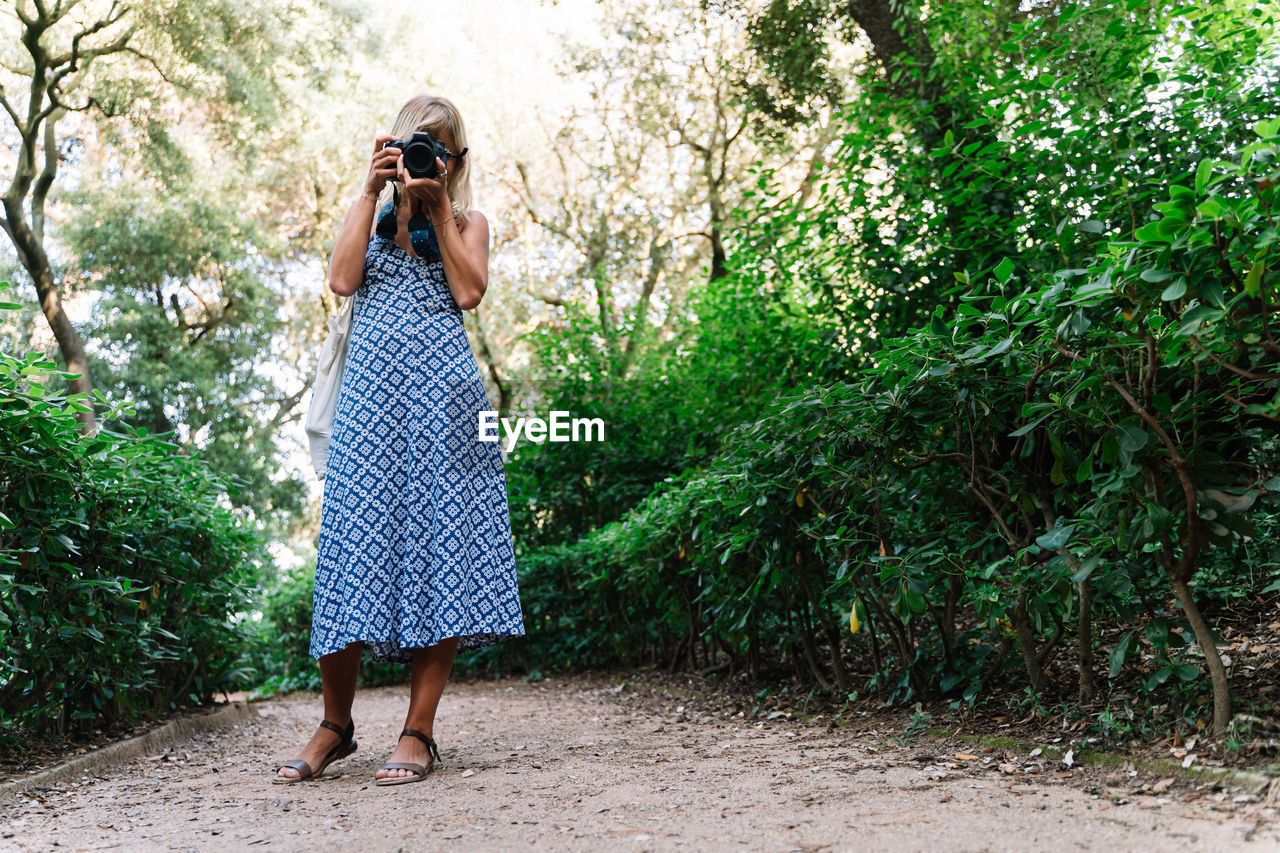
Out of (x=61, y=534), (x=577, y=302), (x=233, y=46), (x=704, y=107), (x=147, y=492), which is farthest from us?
(x=704, y=107)

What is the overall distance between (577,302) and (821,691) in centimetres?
488

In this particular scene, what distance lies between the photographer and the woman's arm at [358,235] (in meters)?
2.99

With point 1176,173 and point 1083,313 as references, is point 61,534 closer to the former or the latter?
point 1083,313

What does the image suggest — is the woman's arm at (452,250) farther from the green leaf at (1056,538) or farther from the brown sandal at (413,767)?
the green leaf at (1056,538)

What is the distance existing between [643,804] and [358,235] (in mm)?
1937

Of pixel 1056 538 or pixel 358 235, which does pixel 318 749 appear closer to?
pixel 358 235

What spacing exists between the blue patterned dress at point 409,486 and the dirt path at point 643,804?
464 mm

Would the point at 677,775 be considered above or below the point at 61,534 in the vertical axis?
below

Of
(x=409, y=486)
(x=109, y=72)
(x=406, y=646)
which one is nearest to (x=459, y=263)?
(x=409, y=486)

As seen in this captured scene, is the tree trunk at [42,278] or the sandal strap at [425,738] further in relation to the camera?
the tree trunk at [42,278]

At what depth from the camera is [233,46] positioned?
12.4 metres

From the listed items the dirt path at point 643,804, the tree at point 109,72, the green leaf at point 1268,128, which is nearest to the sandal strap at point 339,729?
the dirt path at point 643,804

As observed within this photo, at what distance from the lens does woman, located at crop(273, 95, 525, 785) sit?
279 cm

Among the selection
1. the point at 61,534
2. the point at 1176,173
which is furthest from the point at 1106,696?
the point at 61,534
